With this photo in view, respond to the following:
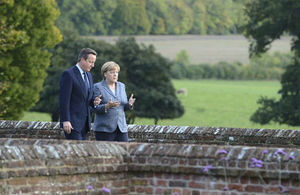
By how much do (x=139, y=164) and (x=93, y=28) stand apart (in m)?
84.2

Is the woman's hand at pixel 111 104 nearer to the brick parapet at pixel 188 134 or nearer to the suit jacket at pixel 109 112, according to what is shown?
the suit jacket at pixel 109 112

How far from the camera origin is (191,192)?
737cm

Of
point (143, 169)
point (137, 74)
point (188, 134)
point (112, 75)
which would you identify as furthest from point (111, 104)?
point (137, 74)

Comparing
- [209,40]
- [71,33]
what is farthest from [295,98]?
[209,40]

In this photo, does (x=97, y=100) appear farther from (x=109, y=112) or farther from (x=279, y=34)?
(x=279, y=34)

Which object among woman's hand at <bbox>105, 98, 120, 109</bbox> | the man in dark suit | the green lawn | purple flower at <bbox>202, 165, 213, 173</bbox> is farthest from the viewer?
the green lawn

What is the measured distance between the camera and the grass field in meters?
76.4

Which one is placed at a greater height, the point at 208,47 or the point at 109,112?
the point at 109,112

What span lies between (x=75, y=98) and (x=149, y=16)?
9258cm

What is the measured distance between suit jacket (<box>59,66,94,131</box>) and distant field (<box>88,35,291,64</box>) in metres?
104

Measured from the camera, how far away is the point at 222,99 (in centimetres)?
9544

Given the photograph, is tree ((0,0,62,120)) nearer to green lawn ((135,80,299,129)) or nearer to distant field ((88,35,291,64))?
green lawn ((135,80,299,129))

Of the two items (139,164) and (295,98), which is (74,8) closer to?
(295,98)

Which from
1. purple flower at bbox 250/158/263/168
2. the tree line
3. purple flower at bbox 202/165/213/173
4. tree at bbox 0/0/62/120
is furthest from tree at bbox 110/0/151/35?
purple flower at bbox 250/158/263/168
